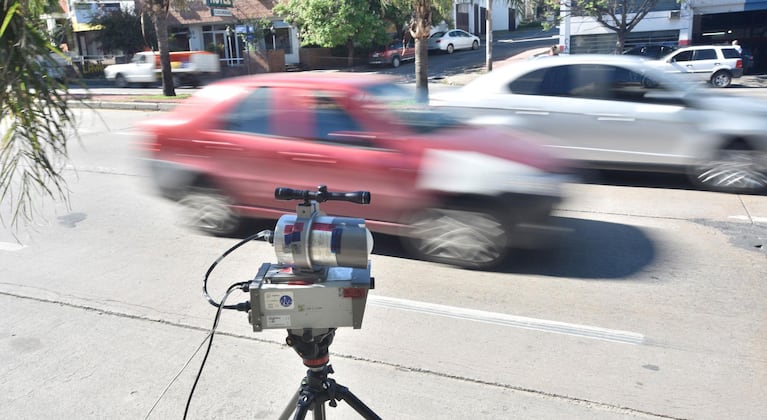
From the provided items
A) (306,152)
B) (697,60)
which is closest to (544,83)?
(306,152)

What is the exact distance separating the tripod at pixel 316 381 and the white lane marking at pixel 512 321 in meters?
2.40

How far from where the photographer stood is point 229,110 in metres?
6.39

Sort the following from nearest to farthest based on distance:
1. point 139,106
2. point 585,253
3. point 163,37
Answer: point 585,253, point 139,106, point 163,37

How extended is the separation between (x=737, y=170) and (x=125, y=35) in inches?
1457

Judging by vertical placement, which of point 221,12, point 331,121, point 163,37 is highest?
point 221,12

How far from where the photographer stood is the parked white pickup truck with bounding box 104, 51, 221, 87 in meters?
27.4

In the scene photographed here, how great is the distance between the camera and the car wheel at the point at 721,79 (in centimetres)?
2306

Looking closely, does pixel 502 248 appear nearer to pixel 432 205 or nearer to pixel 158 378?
pixel 432 205

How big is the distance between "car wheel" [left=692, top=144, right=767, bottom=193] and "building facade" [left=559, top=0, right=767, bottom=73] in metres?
20.4

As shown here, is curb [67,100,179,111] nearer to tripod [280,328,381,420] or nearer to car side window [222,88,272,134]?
car side window [222,88,272,134]

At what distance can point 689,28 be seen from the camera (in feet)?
91.7

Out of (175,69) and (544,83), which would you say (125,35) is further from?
(544,83)

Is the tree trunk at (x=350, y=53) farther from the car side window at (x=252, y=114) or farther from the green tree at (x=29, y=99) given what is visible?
the green tree at (x=29, y=99)

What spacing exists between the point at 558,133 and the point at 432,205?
3.67 m
